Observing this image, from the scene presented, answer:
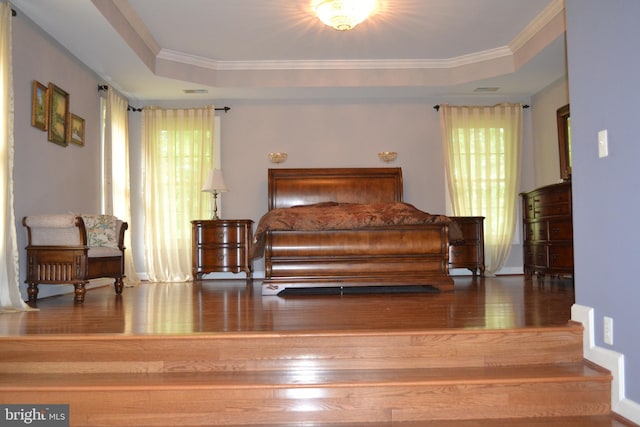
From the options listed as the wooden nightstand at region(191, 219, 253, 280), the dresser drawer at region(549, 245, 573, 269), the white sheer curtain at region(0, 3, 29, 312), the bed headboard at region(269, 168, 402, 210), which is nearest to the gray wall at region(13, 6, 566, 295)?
the bed headboard at region(269, 168, 402, 210)

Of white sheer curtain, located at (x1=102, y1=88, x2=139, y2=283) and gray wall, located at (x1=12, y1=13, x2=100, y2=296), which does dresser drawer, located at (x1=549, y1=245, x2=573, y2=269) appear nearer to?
white sheer curtain, located at (x1=102, y1=88, x2=139, y2=283)

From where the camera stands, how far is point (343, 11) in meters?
4.59

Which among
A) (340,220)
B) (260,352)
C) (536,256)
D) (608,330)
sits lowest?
(260,352)

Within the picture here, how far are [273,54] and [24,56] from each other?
109 inches

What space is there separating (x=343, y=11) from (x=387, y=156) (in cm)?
292

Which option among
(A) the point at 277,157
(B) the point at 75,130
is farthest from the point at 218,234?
(B) the point at 75,130

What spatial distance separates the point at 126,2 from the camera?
4.90 metres

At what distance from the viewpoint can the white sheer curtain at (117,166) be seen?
20.4 ft

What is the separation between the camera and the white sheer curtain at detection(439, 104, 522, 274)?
7.06 metres

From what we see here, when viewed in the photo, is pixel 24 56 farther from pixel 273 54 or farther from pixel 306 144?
pixel 306 144

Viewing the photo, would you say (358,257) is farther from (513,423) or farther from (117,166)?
(117,166)

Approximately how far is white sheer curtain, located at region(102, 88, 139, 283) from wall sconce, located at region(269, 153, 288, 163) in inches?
75.4

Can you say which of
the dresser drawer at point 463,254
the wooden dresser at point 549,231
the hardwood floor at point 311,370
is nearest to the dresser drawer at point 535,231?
the wooden dresser at point 549,231

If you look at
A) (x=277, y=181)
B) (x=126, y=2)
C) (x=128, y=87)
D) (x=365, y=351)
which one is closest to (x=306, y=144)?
(x=277, y=181)
